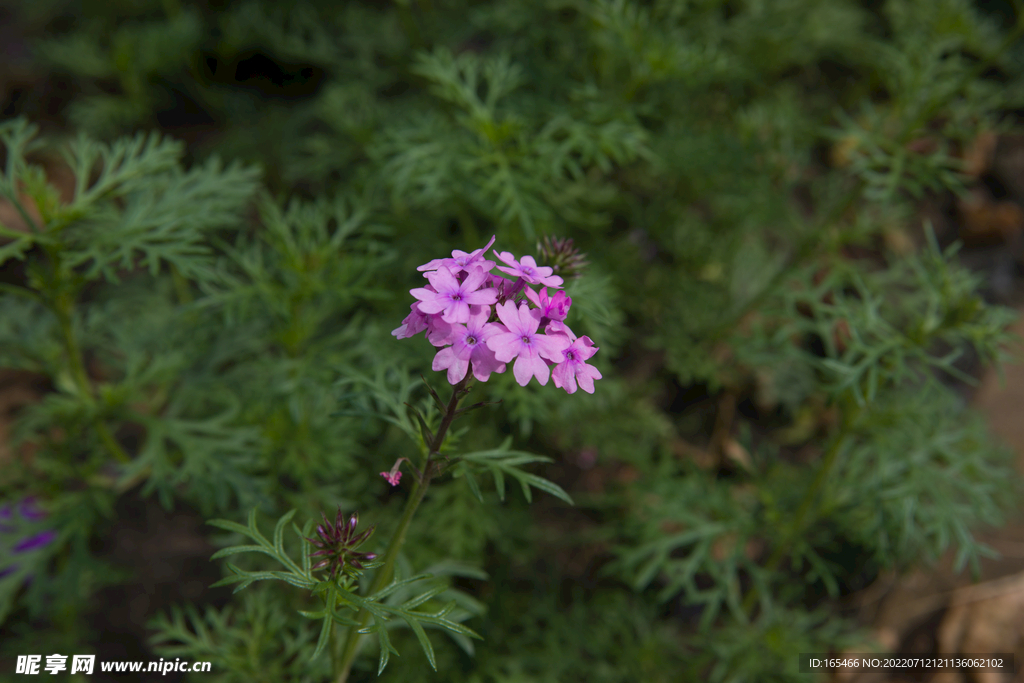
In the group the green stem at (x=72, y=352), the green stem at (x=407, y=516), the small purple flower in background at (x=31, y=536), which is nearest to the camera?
the green stem at (x=407, y=516)

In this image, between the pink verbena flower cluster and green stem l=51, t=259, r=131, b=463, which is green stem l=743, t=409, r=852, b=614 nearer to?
the pink verbena flower cluster

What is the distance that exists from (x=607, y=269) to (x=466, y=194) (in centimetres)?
86

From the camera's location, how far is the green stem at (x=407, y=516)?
1.48 m

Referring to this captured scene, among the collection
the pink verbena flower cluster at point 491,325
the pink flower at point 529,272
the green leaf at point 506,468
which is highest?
the pink flower at point 529,272

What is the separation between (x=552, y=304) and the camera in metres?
1.42

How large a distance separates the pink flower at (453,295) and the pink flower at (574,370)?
7.8 inches

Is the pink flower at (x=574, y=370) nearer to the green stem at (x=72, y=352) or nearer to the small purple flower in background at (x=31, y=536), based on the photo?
the green stem at (x=72, y=352)

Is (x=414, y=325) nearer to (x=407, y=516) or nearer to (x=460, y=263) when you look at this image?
(x=460, y=263)

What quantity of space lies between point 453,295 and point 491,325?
3.9 inches

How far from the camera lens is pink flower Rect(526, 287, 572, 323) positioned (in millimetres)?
1416

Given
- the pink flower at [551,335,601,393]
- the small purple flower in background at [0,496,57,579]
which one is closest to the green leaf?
the pink flower at [551,335,601,393]

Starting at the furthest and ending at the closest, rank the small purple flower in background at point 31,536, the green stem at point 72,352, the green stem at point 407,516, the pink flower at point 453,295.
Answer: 1. the small purple flower in background at point 31,536
2. the green stem at point 72,352
3. the green stem at point 407,516
4. the pink flower at point 453,295

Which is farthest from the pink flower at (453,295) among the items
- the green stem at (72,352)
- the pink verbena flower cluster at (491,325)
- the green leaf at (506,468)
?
the green stem at (72,352)

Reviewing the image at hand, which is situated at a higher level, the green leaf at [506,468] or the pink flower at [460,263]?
the pink flower at [460,263]
